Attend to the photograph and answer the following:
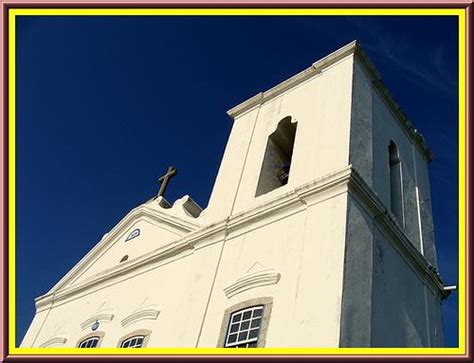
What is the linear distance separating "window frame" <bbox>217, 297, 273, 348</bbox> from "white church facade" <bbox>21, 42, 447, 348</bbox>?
2cm

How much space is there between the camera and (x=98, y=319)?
1176 centimetres

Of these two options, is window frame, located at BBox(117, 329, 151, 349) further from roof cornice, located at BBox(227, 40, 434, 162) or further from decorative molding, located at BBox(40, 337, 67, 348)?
roof cornice, located at BBox(227, 40, 434, 162)

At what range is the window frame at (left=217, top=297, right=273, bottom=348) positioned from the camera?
7.95 meters

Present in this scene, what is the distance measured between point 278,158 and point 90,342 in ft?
17.9

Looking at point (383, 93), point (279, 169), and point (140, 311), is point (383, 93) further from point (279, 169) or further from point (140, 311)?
point (140, 311)

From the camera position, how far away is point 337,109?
10.8 m

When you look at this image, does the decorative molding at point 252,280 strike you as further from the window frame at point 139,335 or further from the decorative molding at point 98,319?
the decorative molding at point 98,319

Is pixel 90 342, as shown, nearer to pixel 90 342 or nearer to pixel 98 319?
pixel 90 342

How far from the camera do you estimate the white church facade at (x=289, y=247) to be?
26.5 ft

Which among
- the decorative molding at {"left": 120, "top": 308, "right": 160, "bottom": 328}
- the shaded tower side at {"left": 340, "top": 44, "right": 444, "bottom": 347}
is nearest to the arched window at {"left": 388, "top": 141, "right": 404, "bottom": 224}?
the shaded tower side at {"left": 340, "top": 44, "right": 444, "bottom": 347}

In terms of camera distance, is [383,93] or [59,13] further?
[383,93]

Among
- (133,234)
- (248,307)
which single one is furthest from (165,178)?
(248,307)

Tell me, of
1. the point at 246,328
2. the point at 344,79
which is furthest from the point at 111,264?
the point at 344,79

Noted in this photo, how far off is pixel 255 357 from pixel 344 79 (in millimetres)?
7716
